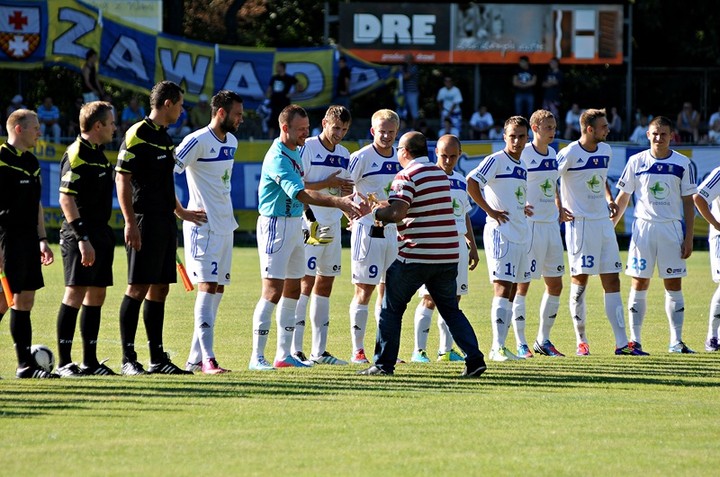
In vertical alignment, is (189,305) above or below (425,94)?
below

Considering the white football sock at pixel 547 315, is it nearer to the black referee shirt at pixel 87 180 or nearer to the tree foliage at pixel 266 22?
the black referee shirt at pixel 87 180

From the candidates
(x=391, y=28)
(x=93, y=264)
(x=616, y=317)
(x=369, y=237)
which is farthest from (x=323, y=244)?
(x=391, y=28)

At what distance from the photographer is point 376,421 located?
320 inches

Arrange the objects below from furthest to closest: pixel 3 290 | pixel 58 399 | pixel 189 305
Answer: pixel 189 305 < pixel 3 290 < pixel 58 399

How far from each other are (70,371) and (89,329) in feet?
1.24

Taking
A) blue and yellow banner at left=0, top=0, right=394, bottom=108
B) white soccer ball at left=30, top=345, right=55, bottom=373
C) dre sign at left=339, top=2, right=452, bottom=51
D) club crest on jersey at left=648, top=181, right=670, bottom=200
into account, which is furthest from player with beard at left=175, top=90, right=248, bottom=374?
dre sign at left=339, top=2, right=452, bottom=51

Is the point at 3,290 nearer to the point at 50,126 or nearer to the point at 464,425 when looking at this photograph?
the point at 464,425

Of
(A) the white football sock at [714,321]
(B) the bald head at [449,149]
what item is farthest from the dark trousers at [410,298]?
(A) the white football sock at [714,321]

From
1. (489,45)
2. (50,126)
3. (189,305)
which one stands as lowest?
(189,305)

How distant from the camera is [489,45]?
34.1 m

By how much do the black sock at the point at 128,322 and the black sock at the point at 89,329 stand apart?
0.77 feet

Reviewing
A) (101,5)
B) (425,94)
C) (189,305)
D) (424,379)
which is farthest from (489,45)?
(424,379)

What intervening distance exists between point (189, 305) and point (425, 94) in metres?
26.0

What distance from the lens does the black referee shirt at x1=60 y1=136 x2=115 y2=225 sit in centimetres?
992
